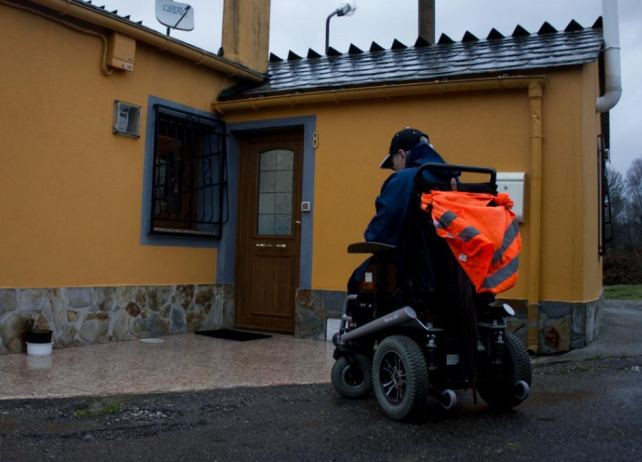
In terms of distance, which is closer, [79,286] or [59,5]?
Result: [59,5]

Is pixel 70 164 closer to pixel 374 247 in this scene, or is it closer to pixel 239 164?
pixel 239 164

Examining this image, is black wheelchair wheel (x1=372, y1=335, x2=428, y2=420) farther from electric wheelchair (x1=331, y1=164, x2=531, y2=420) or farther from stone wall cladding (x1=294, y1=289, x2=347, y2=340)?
stone wall cladding (x1=294, y1=289, x2=347, y2=340)

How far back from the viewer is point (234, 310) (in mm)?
8789

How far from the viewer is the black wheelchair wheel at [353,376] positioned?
15.8ft

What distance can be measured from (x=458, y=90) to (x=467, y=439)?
435 cm

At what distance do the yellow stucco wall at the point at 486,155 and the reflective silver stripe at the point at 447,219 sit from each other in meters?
3.05

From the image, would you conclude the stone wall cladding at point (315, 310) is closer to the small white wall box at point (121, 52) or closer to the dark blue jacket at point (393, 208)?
the small white wall box at point (121, 52)

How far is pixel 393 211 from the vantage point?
4.42m

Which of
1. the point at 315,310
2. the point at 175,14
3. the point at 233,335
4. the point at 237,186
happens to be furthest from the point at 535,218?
the point at 175,14

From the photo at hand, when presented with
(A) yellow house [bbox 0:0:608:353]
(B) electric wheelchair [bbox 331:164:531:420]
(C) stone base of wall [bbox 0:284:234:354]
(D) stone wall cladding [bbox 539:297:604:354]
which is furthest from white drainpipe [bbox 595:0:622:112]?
(C) stone base of wall [bbox 0:284:234:354]

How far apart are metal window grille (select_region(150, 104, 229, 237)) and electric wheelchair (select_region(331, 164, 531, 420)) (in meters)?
4.03

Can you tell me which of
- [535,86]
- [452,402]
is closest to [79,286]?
[452,402]

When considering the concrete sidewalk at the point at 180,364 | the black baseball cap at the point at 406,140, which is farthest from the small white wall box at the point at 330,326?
the black baseball cap at the point at 406,140

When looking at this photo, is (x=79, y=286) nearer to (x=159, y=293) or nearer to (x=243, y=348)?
(x=159, y=293)
